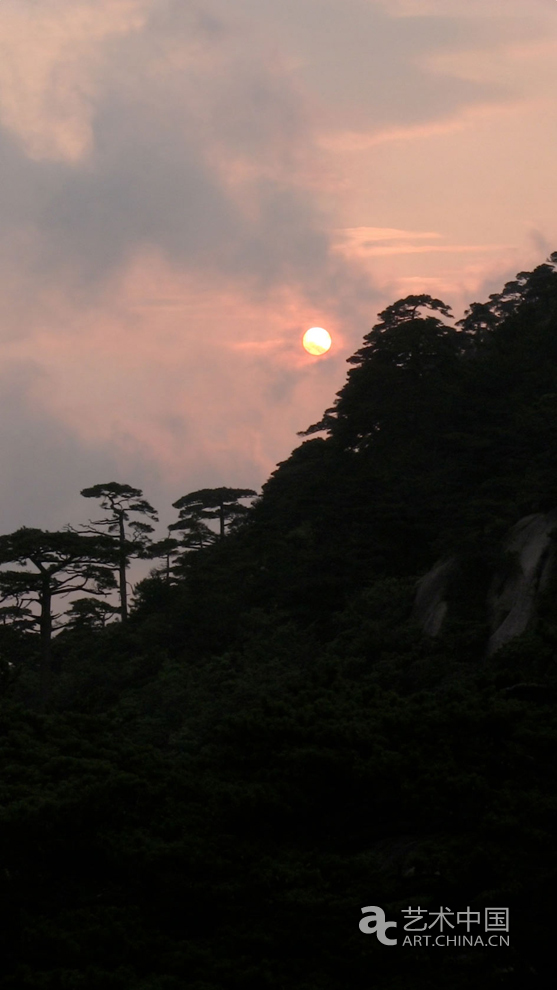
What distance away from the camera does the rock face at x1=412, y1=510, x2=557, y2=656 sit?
32.9 metres

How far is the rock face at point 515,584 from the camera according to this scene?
1297 inches

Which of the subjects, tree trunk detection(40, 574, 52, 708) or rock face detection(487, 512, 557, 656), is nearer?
rock face detection(487, 512, 557, 656)

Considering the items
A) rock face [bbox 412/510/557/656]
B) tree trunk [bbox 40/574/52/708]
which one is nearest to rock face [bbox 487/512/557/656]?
rock face [bbox 412/510/557/656]

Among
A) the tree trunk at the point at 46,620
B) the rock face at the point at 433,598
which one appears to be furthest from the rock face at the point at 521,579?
the tree trunk at the point at 46,620

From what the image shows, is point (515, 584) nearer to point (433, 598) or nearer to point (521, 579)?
point (521, 579)

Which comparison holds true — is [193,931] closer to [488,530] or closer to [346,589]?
[488,530]

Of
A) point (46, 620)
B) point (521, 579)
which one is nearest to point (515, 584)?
point (521, 579)

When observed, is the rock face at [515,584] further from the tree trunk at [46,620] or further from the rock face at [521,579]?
the tree trunk at [46,620]

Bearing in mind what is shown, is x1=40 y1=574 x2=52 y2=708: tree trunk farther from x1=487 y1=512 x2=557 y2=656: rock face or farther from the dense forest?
x1=487 y1=512 x2=557 y2=656: rock face

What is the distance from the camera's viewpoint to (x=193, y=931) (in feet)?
45.1

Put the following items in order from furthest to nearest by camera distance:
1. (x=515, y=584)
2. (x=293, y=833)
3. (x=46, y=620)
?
(x=46, y=620) < (x=515, y=584) < (x=293, y=833)

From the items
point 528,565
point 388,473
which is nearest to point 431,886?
point 528,565

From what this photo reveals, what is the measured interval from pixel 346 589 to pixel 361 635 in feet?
20.0

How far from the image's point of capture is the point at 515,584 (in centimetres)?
3409
